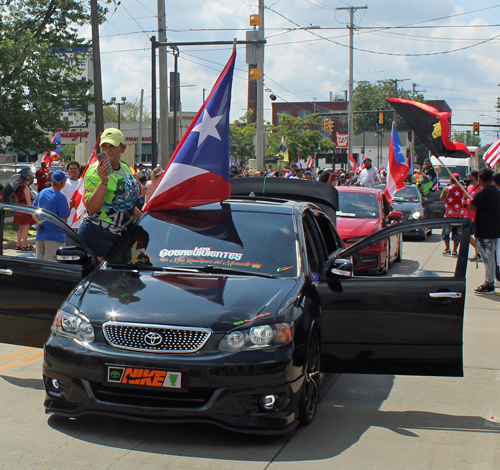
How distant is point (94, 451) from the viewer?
424cm

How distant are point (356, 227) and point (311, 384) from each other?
28.5 feet

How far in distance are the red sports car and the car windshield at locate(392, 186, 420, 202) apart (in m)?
7.15

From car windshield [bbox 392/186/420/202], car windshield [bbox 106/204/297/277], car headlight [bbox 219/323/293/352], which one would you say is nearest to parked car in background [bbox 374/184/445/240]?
car windshield [bbox 392/186/420/202]

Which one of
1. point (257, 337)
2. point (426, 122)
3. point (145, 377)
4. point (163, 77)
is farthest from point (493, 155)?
point (145, 377)

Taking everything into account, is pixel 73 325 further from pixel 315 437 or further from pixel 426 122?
pixel 426 122

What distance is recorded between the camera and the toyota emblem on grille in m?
4.28

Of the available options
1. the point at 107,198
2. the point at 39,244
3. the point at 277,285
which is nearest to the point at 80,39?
the point at 39,244

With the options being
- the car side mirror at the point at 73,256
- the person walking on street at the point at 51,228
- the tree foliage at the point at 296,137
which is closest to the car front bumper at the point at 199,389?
the car side mirror at the point at 73,256

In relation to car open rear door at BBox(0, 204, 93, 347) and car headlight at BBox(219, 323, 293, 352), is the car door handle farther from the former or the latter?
car open rear door at BBox(0, 204, 93, 347)

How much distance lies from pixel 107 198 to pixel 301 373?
2.52m

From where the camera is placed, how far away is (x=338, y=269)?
527cm

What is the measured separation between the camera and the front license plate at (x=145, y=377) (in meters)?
4.19

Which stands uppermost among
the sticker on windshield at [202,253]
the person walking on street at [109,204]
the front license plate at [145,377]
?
the person walking on street at [109,204]

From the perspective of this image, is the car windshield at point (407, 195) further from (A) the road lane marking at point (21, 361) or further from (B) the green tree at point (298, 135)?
(B) the green tree at point (298, 135)
